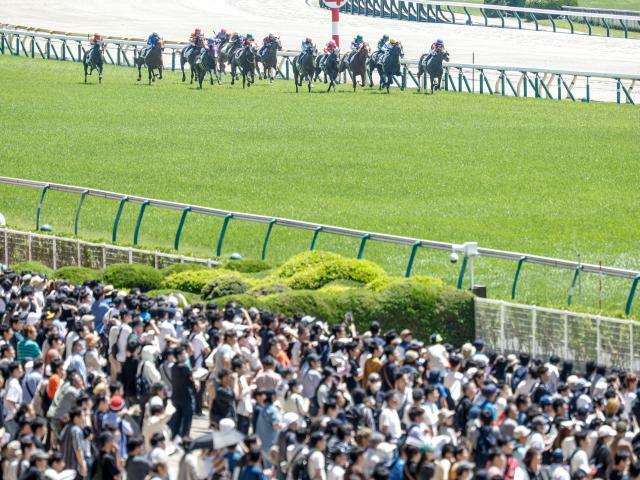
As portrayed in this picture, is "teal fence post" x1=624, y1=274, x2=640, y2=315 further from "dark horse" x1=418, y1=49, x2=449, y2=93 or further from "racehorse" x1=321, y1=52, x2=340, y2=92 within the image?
"racehorse" x1=321, y1=52, x2=340, y2=92

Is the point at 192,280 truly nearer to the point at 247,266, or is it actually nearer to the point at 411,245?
the point at 247,266

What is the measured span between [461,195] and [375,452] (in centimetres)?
2042

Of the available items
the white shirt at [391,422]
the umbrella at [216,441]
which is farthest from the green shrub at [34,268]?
the umbrella at [216,441]

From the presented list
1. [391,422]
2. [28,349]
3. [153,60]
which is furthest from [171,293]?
[153,60]

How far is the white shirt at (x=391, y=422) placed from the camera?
16.0m

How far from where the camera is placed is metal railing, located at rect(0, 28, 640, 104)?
160 ft

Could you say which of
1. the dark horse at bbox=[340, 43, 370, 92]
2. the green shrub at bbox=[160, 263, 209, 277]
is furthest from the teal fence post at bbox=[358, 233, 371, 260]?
the dark horse at bbox=[340, 43, 370, 92]

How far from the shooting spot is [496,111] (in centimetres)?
4647

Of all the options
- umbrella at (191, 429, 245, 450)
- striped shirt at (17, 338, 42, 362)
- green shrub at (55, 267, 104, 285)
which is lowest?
green shrub at (55, 267, 104, 285)

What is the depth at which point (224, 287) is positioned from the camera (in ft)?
81.0

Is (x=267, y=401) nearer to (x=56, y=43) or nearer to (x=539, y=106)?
(x=539, y=106)

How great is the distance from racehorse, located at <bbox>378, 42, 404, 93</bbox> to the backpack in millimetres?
36092

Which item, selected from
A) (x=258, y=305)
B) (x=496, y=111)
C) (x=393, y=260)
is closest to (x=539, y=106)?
(x=496, y=111)

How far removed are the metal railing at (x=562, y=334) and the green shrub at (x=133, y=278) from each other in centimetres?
585
